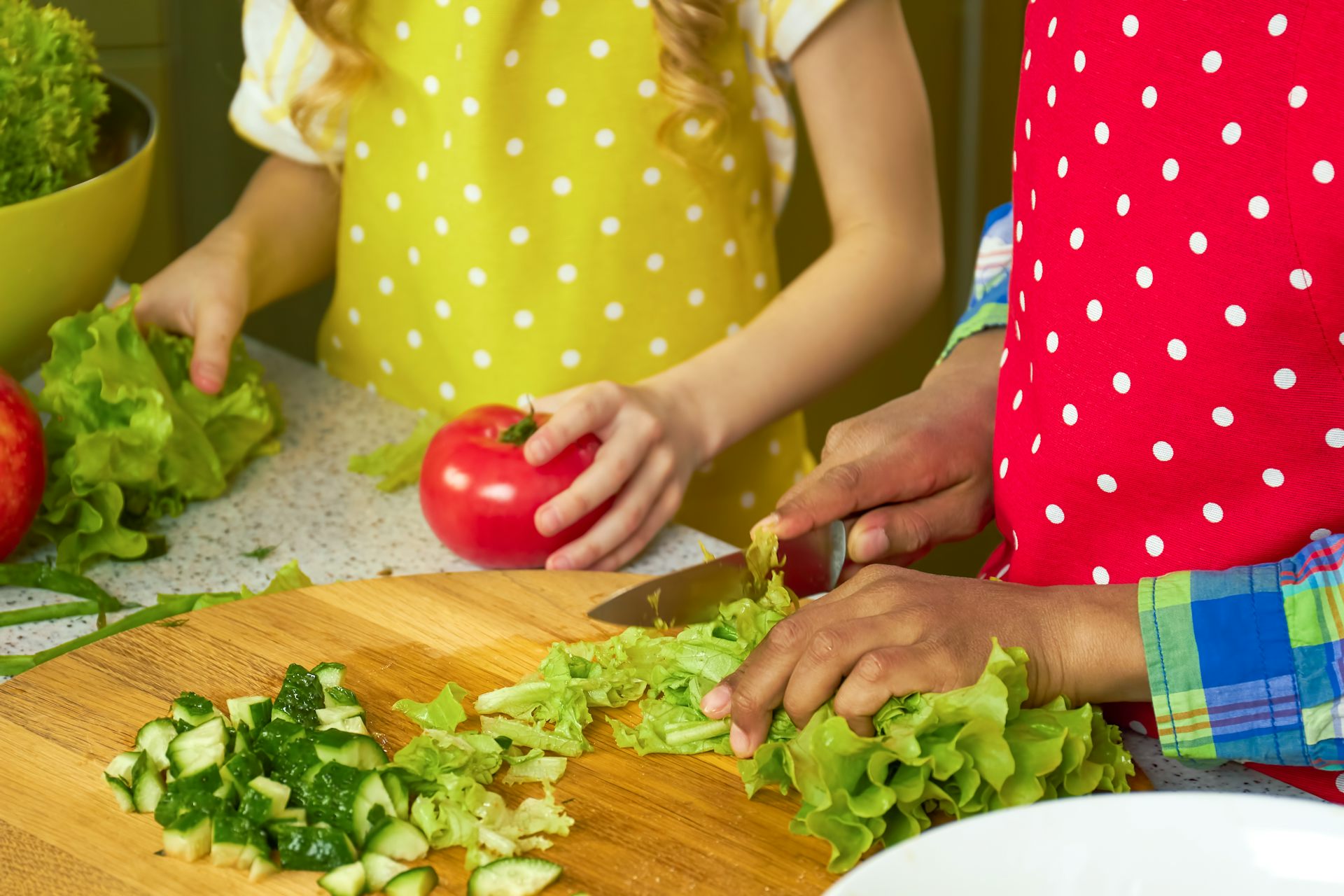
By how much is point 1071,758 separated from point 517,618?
46 centimetres

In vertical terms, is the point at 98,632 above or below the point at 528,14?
below

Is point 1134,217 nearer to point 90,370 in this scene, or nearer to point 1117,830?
point 1117,830

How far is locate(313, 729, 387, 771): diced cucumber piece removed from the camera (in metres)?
0.83

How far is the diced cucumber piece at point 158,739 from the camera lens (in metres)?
0.86

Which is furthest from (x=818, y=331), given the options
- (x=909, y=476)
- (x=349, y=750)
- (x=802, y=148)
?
(x=802, y=148)

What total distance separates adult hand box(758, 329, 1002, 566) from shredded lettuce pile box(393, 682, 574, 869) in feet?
0.99

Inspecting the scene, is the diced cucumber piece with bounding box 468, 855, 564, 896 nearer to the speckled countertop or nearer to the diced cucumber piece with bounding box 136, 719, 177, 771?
the diced cucumber piece with bounding box 136, 719, 177, 771

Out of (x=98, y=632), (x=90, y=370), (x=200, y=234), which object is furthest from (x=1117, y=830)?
(x=200, y=234)

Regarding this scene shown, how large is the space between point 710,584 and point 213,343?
2.17 ft

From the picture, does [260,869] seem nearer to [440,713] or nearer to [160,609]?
[440,713]

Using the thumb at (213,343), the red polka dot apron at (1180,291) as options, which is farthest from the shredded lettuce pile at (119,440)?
the red polka dot apron at (1180,291)

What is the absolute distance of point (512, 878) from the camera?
764mm

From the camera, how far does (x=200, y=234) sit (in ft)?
9.00

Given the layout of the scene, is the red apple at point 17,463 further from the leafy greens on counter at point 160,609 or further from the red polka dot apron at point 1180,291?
the red polka dot apron at point 1180,291
